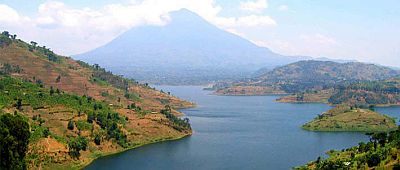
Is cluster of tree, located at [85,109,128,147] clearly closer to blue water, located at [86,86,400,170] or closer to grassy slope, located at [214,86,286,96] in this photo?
blue water, located at [86,86,400,170]

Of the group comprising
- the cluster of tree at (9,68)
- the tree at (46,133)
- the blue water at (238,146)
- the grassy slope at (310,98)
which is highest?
the cluster of tree at (9,68)

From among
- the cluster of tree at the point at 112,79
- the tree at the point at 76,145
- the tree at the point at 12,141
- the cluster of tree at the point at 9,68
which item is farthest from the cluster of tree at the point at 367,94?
the tree at the point at 12,141

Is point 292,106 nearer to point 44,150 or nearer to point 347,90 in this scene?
point 347,90

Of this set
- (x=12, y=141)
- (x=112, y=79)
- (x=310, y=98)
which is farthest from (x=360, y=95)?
(x=12, y=141)

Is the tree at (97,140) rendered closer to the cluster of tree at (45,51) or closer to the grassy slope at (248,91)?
the cluster of tree at (45,51)

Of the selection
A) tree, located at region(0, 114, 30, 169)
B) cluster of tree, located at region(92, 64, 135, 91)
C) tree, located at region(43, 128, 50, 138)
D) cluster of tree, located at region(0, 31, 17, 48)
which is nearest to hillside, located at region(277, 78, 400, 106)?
cluster of tree, located at region(92, 64, 135, 91)
